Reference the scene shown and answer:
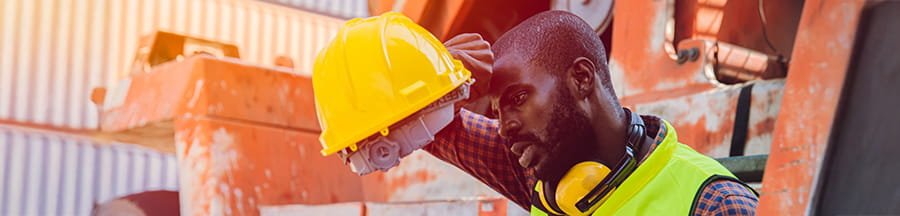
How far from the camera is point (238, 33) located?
16109mm

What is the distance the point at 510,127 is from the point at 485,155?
639mm

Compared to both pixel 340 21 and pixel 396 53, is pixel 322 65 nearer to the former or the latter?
pixel 396 53

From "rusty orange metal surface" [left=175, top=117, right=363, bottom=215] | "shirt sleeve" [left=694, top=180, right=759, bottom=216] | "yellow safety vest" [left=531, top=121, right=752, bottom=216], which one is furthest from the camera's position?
"rusty orange metal surface" [left=175, top=117, right=363, bottom=215]

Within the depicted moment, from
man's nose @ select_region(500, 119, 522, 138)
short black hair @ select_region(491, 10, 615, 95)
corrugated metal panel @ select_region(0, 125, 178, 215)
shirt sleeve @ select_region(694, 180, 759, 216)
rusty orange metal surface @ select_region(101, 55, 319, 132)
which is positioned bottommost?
corrugated metal panel @ select_region(0, 125, 178, 215)

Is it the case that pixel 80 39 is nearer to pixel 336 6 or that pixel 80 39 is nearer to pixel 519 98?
pixel 336 6

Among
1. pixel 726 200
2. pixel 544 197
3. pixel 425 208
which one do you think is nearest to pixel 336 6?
pixel 425 208

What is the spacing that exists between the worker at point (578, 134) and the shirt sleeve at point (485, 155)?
1.40 ft

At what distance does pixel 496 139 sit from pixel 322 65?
74 cm

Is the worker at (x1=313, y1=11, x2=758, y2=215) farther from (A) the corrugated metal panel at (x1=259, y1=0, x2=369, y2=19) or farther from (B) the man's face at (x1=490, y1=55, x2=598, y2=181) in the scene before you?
(A) the corrugated metal panel at (x1=259, y1=0, x2=369, y2=19)

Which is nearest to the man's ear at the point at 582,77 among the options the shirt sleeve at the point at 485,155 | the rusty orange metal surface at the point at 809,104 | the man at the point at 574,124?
the man at the point at 574,124

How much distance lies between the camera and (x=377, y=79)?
2398mm

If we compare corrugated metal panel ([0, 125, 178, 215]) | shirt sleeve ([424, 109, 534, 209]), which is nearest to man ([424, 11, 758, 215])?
shirt sleeve ([424, 109, 534, 209])

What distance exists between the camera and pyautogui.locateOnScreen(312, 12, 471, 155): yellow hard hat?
237 cm

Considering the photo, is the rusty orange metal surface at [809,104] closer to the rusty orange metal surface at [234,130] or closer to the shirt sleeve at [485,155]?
the shirt sleeve at [485,155]
